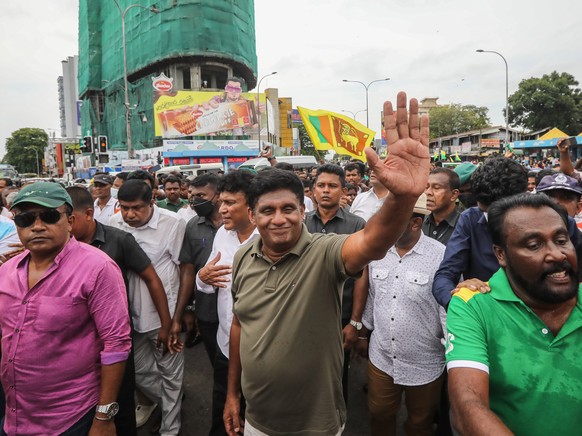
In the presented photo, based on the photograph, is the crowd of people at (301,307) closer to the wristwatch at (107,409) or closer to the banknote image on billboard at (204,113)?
the wristwatch at (107,409)

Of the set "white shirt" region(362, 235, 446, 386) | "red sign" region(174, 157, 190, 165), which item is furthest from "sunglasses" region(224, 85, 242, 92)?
"white shirt" region(362, 235, 446, 386)

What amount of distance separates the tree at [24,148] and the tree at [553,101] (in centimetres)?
8712

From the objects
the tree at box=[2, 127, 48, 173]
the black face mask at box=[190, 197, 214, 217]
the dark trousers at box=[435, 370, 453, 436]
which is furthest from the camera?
the tree at box=[2, 127, 48, 173]

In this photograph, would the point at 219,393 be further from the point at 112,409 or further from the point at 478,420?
the point at 478,420

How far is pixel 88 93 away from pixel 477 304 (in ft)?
182

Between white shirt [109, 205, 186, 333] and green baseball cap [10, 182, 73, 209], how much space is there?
114 centimetres

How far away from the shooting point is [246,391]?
1.88 meters

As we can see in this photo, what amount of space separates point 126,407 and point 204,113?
3376 centimetres

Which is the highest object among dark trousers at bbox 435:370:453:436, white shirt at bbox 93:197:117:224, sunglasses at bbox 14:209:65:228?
sunglasses at bbox 14:209:65:228

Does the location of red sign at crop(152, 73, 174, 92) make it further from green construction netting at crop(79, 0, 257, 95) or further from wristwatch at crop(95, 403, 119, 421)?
wristwatch at crop(95, 403, 119, 421)

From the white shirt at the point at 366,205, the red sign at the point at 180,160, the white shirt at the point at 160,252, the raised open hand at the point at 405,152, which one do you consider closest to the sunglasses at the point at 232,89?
the red sign at the point at 180,160

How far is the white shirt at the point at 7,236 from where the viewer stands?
2.66 metres

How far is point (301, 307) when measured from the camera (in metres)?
1.70

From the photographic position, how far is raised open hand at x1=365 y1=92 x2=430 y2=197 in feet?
4.74
